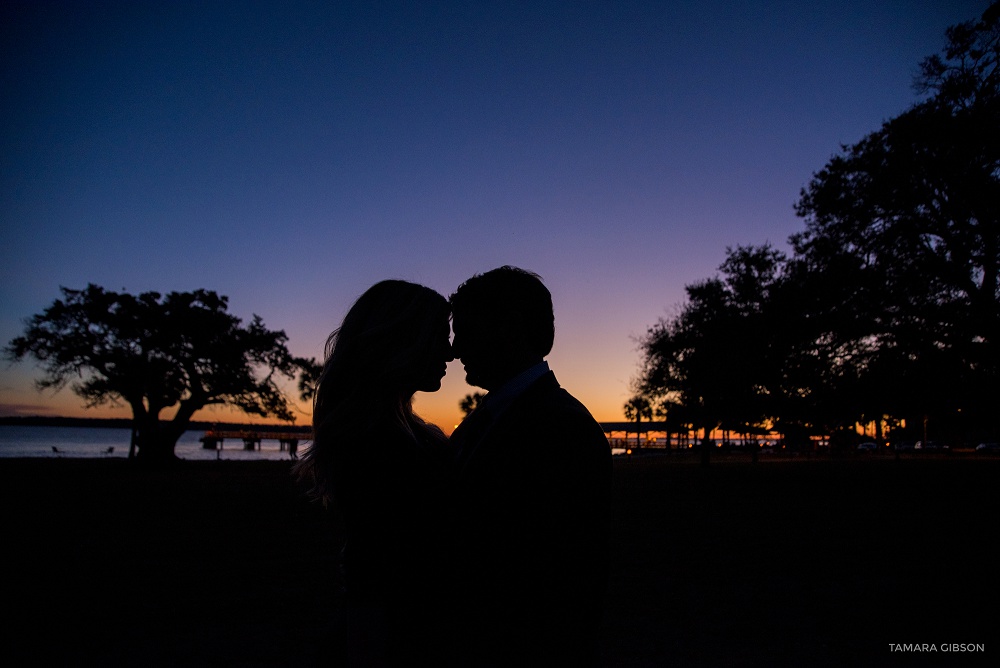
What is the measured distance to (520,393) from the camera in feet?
6.79

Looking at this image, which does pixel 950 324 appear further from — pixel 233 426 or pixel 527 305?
pixel 233 426

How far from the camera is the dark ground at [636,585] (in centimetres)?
532

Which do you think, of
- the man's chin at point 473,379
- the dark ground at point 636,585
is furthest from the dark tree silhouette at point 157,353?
the man's chin at point 473,379

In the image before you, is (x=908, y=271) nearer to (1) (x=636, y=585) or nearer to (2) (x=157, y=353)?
(1) (x=636, y=585)

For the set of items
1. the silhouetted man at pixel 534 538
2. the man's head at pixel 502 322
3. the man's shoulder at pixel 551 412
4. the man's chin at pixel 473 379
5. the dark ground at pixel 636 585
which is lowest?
the dark ground at pixel 636 585

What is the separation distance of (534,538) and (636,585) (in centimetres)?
673

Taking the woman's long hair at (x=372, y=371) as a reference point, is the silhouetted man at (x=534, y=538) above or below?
below

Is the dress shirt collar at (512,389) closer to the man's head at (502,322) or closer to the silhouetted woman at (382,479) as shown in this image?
the man's head at (502,322)

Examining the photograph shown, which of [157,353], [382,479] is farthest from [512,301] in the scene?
[157,353]

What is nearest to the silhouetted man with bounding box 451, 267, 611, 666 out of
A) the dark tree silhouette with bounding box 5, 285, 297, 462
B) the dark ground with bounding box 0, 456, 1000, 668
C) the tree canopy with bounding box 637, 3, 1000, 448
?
the dark ground with bounding box 0, 456, 1000, 668

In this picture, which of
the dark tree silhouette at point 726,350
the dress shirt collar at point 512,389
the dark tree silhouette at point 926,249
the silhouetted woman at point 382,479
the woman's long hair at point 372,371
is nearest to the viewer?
the silhouetted woman at point 382,479

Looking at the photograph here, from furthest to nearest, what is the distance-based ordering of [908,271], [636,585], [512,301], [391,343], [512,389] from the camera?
[908,271]
[636,585]
[512,301]
[512,389]
[391,343]

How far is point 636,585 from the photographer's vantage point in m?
7.68

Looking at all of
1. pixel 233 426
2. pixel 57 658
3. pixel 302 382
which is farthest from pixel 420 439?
pixel 233 426
